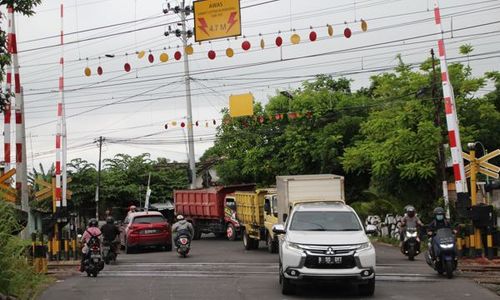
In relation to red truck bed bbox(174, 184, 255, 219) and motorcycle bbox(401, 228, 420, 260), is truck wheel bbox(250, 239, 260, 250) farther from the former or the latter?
motorcycle bbox(401, 228, 420, 260)

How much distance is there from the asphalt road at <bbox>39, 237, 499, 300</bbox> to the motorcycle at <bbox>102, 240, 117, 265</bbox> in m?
1.08

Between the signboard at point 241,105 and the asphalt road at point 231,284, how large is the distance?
32.8ft

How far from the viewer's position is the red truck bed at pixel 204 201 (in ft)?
115

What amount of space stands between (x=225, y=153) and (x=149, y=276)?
3396 centimetres

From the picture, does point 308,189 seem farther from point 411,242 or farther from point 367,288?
point 367,288

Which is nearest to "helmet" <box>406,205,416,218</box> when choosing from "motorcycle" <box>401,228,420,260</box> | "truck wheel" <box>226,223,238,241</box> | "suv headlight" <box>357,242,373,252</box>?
"motorcycle" <box>401,228,420,260</box>

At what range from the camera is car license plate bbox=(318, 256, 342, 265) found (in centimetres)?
1238

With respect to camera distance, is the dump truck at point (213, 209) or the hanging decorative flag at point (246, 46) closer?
the hanging decorative flag at point (246, 46)

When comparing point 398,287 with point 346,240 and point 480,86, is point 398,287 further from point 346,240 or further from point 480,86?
point 480,86

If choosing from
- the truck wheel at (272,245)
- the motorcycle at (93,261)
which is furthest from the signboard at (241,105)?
the motorcycle at (93,261)

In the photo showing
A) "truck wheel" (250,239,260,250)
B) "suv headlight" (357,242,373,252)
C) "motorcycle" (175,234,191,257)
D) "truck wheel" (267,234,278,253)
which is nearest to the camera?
"suv headlight" (357,242,373,252)

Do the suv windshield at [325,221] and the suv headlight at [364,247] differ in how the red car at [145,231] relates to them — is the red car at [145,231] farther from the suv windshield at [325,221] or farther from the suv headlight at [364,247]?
the suv headlight at [364,247]

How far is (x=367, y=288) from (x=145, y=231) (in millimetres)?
17168

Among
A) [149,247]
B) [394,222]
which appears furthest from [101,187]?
[394,222]
